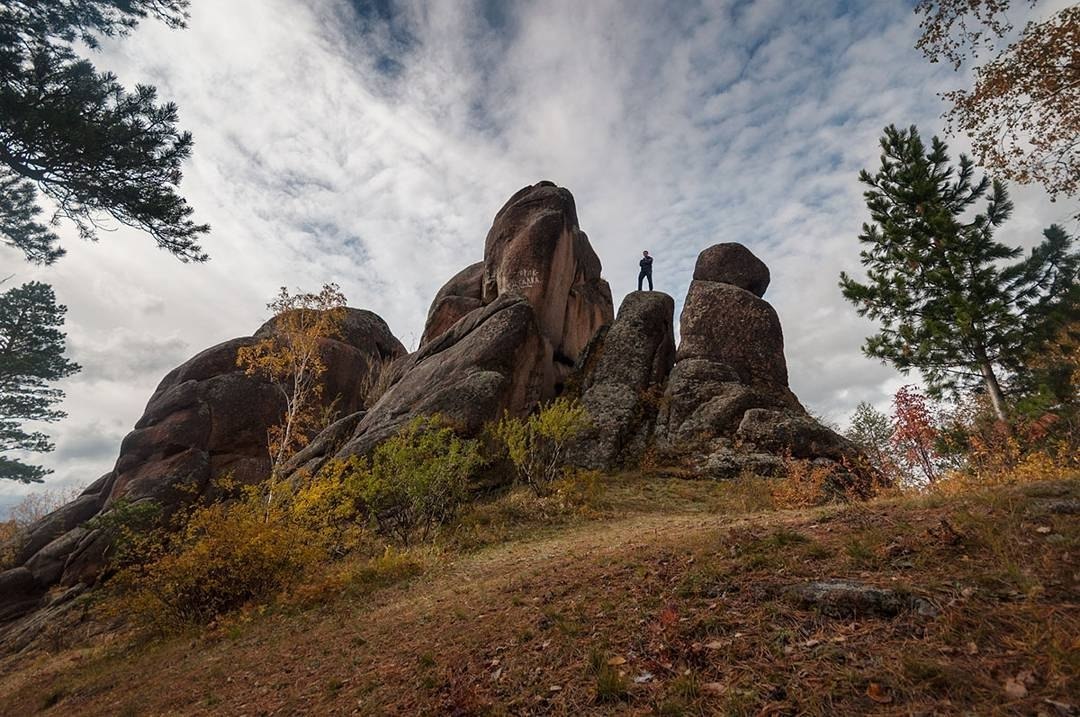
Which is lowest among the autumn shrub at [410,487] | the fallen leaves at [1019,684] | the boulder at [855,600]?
the fallen leaves at [1019,684]

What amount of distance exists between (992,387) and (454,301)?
2632cm

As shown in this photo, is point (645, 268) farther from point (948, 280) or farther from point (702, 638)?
point (702, 638)

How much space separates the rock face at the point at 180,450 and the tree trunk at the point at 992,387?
2953 centimetres

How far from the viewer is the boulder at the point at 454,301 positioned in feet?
102

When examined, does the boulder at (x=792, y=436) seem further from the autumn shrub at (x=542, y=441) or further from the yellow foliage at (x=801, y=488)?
the autumn shrub at (x=542, y=441)

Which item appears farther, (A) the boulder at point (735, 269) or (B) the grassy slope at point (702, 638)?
(A) the boulder at point (735, 269)

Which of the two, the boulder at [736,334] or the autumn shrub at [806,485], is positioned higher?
the boulder at [736,334]

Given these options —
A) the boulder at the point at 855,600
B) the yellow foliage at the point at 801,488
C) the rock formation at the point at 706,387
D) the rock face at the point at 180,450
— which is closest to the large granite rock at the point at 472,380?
the rock formation at the point at 706,387

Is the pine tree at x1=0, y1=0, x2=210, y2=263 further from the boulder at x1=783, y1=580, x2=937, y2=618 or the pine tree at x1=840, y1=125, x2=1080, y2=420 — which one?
the pine tree at x1=840, y1=125, x2=1080, y2=420

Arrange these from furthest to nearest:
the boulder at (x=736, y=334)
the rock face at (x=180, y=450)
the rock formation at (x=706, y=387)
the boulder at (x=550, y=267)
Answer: the boulder at (x=550, y=267)
the boulder at (x=736, y=334)
the rock face at (x=180, y=450)
the rock formation at (x=706, y=387)

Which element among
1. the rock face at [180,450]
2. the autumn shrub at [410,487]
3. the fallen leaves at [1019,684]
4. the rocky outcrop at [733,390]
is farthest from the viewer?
the rock face at [180,450]

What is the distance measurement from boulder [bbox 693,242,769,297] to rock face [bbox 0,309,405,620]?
70.9 ft

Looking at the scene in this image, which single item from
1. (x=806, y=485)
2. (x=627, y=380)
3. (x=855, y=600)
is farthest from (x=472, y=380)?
(x=855, y=600)

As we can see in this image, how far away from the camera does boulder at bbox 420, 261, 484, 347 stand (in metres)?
31.1
